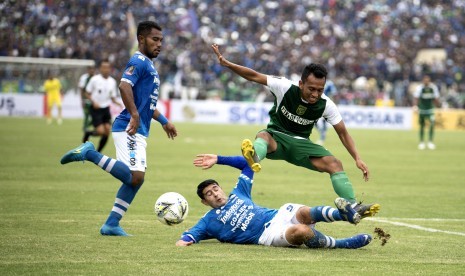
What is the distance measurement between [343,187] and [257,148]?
109cm

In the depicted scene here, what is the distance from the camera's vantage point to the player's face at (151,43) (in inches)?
400

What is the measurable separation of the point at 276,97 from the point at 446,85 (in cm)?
4211

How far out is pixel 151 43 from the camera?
33.4 ft

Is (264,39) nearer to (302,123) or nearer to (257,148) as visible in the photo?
(302,123)

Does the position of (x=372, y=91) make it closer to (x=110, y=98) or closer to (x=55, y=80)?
(x=55, y=80)

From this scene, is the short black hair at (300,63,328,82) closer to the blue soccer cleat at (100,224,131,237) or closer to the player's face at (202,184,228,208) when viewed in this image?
the player's face at (202,184,228,208)

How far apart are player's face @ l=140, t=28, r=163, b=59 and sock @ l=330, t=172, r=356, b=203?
8.69 feet

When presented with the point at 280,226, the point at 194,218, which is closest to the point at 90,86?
the point at 194,218

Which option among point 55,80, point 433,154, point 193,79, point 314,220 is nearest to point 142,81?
point 314,220

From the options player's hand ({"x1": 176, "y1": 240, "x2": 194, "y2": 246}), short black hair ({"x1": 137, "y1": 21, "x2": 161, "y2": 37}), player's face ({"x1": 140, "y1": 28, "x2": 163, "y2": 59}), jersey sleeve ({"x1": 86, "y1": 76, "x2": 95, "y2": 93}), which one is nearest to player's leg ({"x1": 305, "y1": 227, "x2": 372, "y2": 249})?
player's hand ({"x1": 176, "y1": 240, "x2": 194, "y2": 246})

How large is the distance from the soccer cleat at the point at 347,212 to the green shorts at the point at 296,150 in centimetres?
158

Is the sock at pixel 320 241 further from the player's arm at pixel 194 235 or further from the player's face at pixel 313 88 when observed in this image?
the player's face at pixel 313 88

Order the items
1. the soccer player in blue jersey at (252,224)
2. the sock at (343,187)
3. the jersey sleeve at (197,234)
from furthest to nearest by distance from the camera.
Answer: the sock at (343,187) → the jersey sleeve at (197,234) → the soccer player in blue jersey at (252,224)

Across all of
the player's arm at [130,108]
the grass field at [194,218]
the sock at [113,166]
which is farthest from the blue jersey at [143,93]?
the grass field at [194,218]
